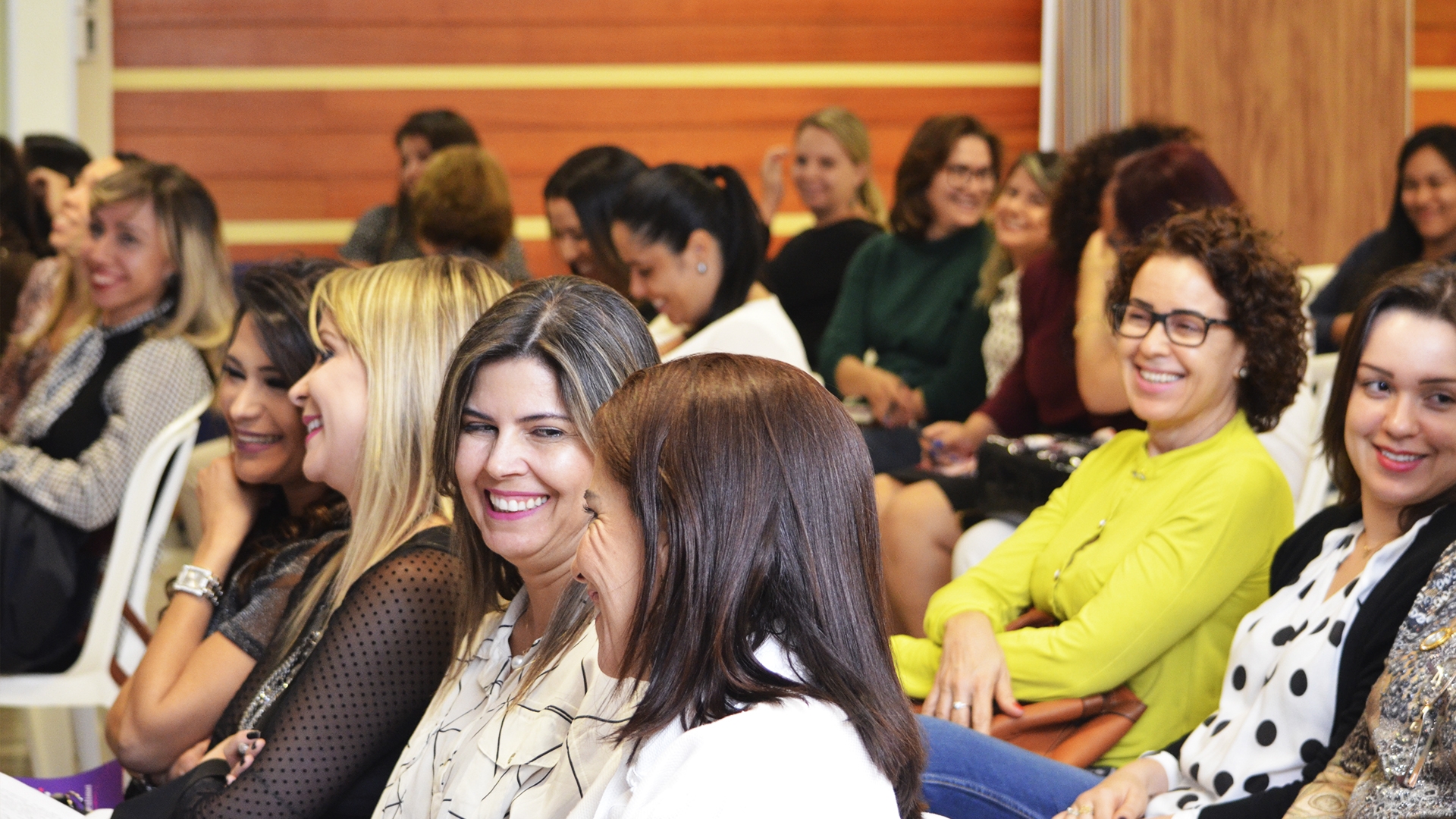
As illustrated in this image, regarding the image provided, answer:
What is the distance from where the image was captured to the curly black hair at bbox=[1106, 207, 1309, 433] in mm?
2041

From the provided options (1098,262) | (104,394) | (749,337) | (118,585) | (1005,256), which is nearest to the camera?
(118,585)

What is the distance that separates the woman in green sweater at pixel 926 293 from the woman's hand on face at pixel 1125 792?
2.00 m

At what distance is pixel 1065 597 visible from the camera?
6.93 ft

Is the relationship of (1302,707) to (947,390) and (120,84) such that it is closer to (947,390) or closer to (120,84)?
(947,390)

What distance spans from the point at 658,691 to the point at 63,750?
2.97 meters

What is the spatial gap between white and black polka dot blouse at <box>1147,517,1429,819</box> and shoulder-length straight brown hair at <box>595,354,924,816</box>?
823 mm

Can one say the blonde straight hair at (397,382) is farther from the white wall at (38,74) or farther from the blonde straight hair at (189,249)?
the white wall at (38,74)

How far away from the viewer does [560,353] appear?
147cm

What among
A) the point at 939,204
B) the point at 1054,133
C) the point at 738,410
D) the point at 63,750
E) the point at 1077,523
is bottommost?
the point at 63,750

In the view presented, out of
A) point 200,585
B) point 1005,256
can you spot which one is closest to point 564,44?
point 1005,256

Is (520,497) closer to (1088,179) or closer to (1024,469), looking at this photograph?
(1024,469)

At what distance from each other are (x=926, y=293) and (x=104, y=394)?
2.22 meters

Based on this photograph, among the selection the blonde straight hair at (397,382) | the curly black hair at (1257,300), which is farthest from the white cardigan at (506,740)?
the curly black hair at (1257,300)

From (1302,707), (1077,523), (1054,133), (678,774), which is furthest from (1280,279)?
(1054,133)
